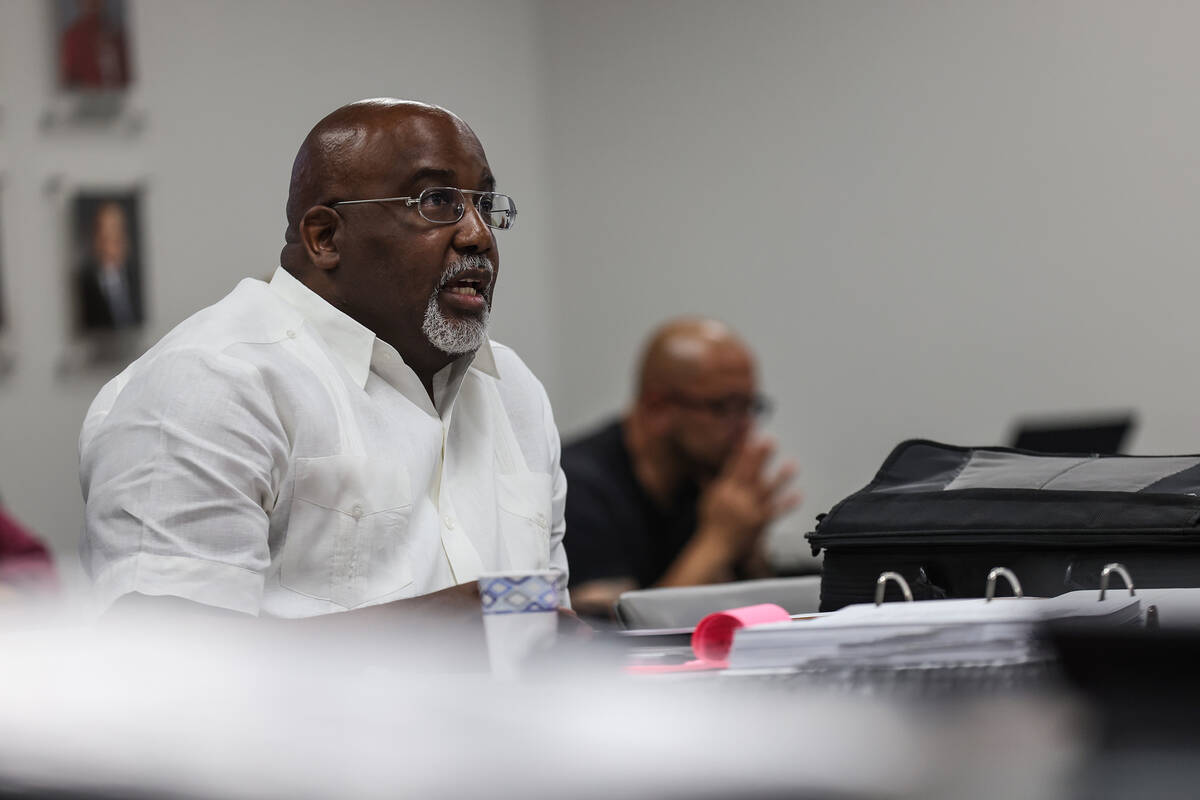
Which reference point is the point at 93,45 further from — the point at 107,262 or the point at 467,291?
the point at 467,291

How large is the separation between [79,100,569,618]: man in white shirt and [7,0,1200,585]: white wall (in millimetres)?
1804

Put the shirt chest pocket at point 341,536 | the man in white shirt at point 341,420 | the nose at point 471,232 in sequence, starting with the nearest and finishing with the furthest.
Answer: the man in white shirt at point 341,420 → the shirt chest pocket at point 341,536 → the nose at point 471,232

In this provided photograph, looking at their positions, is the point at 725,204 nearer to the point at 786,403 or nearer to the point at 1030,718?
the point at 786,403

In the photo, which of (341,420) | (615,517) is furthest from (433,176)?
(615,517)

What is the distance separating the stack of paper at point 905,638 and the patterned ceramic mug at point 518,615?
12cm

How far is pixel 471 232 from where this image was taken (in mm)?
1541

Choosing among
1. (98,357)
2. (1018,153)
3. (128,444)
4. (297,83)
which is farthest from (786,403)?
(128,444)

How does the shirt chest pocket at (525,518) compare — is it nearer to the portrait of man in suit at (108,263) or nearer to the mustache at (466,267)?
the mustache at (466,267)

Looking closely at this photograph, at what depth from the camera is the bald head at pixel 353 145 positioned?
1.52 metres

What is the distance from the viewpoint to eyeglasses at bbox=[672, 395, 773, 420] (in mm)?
3309

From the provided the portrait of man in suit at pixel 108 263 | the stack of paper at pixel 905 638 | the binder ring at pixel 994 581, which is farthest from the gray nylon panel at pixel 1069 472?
the portrait of man in suit at pixel 108 263

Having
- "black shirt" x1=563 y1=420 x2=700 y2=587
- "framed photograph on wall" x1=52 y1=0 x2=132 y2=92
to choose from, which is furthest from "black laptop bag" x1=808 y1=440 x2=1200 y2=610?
"framed photograph on wall" x1=52 y1=0 x2=132 y2=92

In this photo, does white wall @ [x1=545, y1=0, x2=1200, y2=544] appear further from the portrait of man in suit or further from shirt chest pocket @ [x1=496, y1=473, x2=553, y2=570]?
shirt chest pocket @ [x1=496, y1=473, x2=553, y2=570]

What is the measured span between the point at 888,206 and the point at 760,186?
1.41ft
